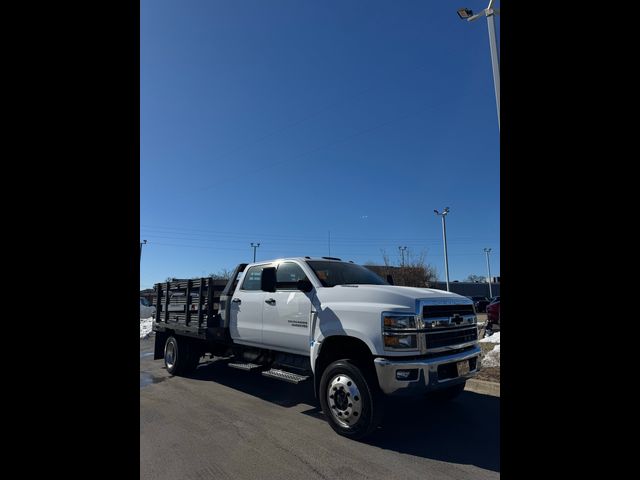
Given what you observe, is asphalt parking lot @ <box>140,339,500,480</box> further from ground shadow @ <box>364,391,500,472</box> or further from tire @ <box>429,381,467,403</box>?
tire @ <box>429,381,467,403</box>

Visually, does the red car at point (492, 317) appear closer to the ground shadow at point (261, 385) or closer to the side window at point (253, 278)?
the ground shadow at point (261, 385)

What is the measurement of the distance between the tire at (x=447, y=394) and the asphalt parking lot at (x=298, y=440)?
0.14 meters

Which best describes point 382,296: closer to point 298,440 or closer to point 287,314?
point 287,314

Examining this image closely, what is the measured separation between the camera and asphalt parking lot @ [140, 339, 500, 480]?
3.29 meters

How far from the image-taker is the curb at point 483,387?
5918 millimetres

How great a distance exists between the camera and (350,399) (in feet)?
13.2

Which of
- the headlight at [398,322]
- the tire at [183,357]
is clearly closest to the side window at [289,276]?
the headlight at [398,322]

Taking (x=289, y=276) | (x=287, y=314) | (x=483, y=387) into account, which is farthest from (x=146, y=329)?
(x=483, y=387)

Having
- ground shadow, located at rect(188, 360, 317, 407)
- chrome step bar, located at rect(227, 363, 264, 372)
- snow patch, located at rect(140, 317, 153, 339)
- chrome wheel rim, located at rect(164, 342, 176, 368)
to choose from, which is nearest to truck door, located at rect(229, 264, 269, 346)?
chrome step bar, located at rect(227, 363, 264, 372)

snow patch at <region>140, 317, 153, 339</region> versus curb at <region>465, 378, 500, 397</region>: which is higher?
curb at <region>465, 378, 500, 397</region>

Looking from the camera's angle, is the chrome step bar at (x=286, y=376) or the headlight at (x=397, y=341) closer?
the headlight at (x=397, y=341)

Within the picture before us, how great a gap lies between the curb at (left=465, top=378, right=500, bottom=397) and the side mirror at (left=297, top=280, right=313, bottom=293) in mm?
3451

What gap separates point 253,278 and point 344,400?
2.84m
